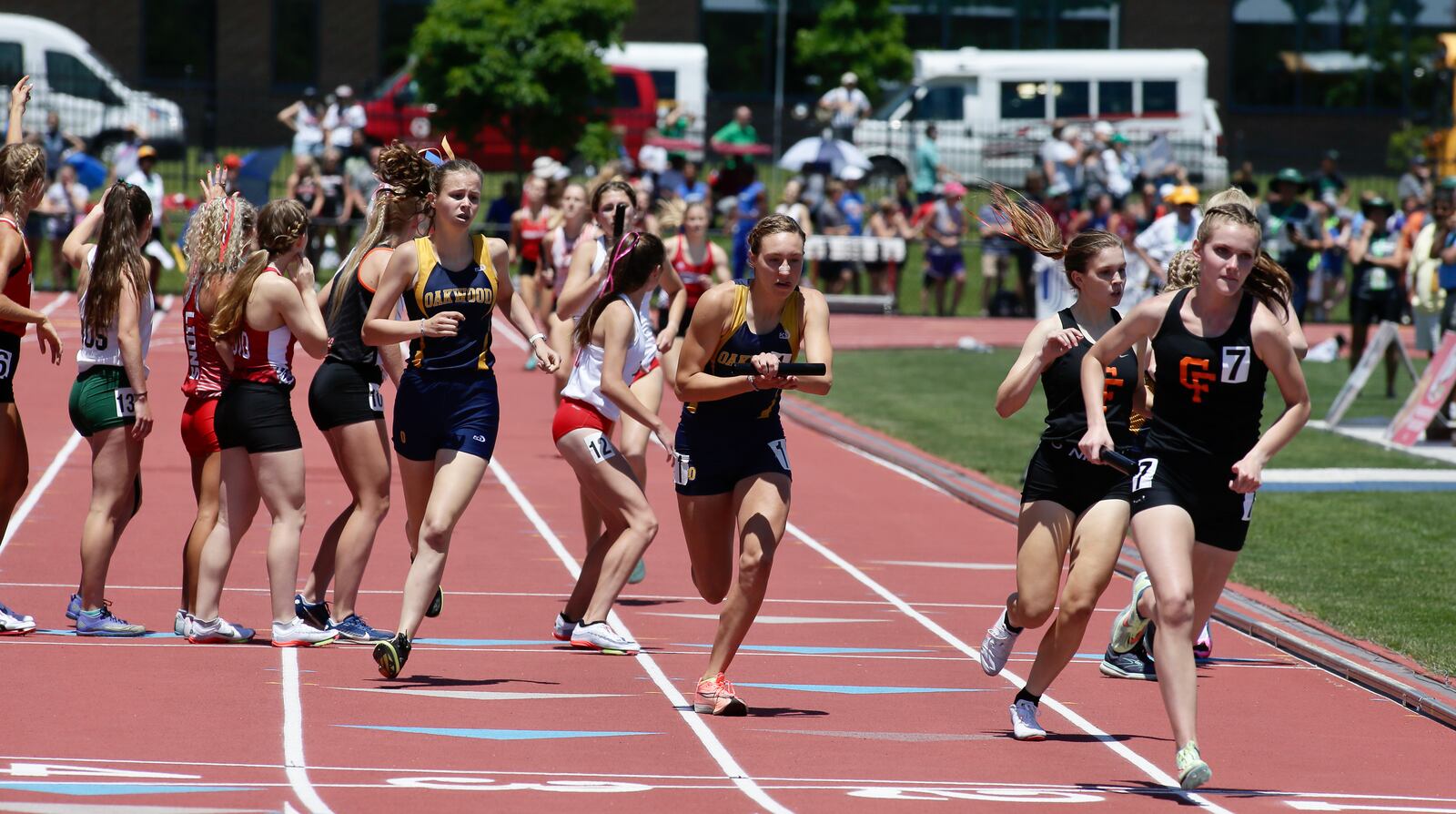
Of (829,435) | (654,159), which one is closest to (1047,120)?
(654,159)

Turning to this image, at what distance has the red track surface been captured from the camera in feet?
21.5

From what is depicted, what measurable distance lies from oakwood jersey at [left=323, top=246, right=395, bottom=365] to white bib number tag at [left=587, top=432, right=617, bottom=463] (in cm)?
104

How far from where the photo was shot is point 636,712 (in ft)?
25.5

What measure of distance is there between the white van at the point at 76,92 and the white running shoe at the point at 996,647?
27.3m

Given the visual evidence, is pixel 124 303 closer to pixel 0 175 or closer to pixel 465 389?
pixel 0 175

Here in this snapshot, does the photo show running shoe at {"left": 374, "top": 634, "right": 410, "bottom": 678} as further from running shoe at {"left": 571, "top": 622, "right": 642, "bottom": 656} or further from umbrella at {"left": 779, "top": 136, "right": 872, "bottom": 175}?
umbrella at {"left": 779, "top": 136, "right": 872, "bottom": 175}

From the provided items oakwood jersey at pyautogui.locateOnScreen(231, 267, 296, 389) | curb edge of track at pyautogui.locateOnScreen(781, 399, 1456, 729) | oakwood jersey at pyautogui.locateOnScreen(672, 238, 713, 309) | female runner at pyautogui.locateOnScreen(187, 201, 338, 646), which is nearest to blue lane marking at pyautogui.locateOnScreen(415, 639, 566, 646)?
female runner at pyautogui.locateOnScreen(187, 201, 338, 646)

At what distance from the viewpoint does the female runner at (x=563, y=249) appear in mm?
12859

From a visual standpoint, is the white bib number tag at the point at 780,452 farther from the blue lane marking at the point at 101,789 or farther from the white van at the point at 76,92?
the white van at the point at 76,92

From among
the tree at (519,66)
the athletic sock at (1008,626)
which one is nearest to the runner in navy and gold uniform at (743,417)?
the athletic sock at (1008,626)

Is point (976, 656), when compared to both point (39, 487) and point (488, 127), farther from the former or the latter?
point (488, 127)

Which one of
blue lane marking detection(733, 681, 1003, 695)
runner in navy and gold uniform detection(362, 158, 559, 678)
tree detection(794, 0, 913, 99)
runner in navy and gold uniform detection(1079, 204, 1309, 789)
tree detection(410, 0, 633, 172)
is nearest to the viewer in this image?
runner in navy and gold uniform detection(1079, 204, 1309, 789)

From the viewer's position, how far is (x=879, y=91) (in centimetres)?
4481

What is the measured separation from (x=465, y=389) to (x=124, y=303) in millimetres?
1710
